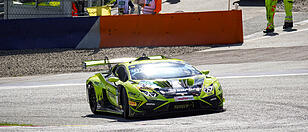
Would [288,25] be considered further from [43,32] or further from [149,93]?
[149,93]

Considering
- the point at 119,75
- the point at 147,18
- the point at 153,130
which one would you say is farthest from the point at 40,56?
the point at 153,130

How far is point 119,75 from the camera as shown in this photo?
38.1 feet

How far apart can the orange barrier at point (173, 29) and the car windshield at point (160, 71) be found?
1053cm

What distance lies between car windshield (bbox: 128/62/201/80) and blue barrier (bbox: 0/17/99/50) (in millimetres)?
11035

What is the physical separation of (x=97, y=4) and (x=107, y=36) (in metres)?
7.70

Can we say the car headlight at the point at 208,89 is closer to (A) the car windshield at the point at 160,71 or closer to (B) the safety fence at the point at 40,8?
(A) the car windshield at the point at 160,71

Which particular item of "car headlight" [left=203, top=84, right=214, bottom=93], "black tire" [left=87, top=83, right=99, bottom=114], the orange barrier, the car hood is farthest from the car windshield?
the orange barrier

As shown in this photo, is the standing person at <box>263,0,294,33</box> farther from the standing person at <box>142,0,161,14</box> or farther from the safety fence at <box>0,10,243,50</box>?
the standing person at <box>142,0,161,14</box>

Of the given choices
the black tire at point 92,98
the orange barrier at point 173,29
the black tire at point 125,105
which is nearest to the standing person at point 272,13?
the orange barrier at point 173,29

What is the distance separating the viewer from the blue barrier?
872 inches

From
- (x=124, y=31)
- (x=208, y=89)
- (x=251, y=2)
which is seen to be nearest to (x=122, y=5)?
(x=124, y=31)

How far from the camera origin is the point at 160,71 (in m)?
11.1

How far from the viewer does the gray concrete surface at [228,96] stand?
8.97 metres

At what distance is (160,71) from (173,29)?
1104 centimetres
